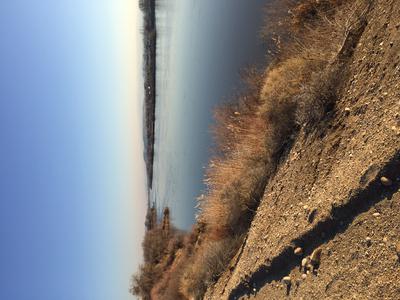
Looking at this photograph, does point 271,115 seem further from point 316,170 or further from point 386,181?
point 386,181

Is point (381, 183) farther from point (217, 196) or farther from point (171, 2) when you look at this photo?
point (171, 2)

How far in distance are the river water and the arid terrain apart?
10.9ft

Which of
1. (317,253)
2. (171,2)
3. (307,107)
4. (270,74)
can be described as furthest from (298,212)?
(171,2)

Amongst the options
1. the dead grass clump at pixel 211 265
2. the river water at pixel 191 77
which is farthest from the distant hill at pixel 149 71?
the dead grass clump at pixel 211 265

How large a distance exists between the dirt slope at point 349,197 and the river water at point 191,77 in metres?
5.88

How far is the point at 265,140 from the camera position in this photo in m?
9.74

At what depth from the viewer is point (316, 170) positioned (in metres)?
7.52

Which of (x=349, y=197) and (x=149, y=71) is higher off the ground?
(x=149, y=71)

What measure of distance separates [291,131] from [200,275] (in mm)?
4758

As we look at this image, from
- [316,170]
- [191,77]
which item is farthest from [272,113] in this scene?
[191,77]

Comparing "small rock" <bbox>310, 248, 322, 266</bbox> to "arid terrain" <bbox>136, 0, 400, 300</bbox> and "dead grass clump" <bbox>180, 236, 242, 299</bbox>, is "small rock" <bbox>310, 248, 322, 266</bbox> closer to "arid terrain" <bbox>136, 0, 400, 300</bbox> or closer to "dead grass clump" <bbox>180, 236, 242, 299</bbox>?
"arid terrain" <bbox>136, 0, 400, 300</bbox>

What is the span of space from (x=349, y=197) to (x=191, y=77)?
1703cm

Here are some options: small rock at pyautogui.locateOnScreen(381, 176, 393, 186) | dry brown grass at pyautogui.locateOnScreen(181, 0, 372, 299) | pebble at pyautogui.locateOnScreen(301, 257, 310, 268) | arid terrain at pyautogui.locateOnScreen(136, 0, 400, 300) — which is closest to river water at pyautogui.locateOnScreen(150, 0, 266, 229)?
dry brown grass at pyautogui.locateOnScreen(181, 0, 372, 299)

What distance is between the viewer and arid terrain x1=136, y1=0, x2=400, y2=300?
18.6 ft
